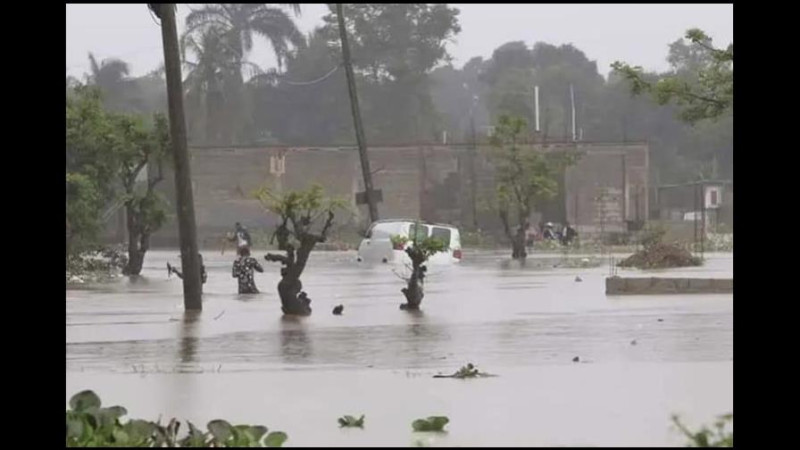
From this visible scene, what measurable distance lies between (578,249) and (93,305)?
30898mm

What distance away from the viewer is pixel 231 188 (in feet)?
226

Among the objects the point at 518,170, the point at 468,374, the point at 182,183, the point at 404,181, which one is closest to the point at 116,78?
the point at 404,181

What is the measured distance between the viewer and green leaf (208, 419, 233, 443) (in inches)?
337

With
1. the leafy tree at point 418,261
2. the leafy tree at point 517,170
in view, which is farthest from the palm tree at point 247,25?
the leafy tree at point 418,261

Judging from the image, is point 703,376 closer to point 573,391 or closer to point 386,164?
point 573,391

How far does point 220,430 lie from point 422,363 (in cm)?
616

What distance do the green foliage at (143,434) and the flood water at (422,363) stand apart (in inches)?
26.0

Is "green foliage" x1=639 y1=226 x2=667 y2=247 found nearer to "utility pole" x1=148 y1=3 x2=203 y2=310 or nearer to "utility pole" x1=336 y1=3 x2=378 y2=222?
"utility pole" x1=336 y1=3 x2=378 y2=222

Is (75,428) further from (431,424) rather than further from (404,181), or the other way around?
(404,181)

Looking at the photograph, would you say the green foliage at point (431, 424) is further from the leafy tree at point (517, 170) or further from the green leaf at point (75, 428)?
the leafy tree at point (517, 170)

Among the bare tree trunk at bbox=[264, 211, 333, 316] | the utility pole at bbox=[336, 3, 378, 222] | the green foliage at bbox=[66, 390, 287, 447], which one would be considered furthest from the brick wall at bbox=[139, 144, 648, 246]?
the green foliage at bbox=[66, 390, 287, 447]

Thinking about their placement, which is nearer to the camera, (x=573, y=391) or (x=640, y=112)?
(x=573, y=391)

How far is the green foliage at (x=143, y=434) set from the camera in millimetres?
8578
